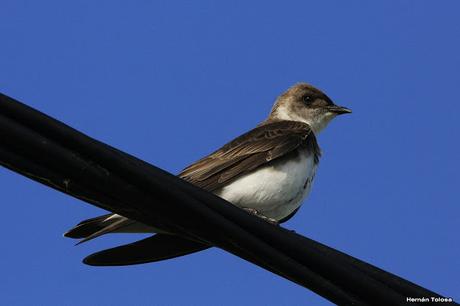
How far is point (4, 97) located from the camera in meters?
3.42

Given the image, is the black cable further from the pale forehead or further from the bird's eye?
the pale forehead

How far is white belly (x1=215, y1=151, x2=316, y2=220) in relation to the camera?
767 centimetres

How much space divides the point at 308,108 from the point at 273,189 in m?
2.88

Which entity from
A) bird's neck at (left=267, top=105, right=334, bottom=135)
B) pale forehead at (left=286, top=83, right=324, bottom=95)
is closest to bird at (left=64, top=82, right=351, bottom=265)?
bird's neck at (left=267, top=105, right=334, bottom=135)

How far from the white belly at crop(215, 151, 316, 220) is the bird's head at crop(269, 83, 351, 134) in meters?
2.29

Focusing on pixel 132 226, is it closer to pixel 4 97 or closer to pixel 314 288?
pixel 314 288

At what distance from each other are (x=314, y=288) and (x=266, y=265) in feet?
0.86

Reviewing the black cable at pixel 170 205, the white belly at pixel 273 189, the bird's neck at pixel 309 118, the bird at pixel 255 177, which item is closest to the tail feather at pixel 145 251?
the bird at pixel 255 177

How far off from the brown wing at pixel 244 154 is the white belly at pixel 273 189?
0.08m

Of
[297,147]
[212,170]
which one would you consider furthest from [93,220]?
[297,147]

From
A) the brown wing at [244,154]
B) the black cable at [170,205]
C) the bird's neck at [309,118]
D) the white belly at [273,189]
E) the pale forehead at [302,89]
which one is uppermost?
the pale forehead at [302,89]

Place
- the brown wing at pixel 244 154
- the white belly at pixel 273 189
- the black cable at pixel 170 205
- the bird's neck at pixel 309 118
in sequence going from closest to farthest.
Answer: the black cable at pixel 170 205, the white belly at pixel 273 189, the brown wing at pixel 244 154, the bird's neck at pixel 309 118

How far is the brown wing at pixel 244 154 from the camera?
779 centimetres

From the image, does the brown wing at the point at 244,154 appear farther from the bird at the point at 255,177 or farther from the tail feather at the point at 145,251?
the tail feather at the point at 145,251
